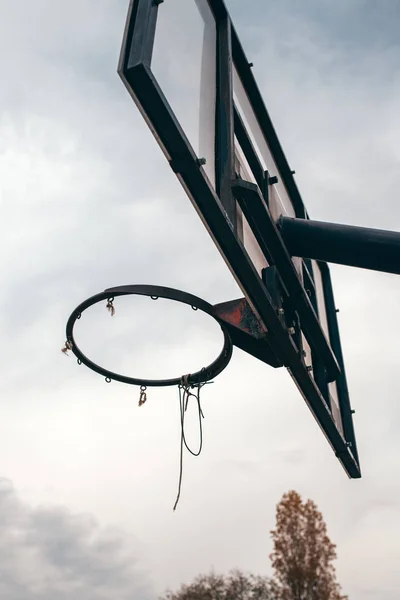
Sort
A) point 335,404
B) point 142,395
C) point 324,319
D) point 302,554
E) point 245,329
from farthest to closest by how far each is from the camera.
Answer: point 302,554 < point 324,319 < point 335,404 < point 142,395 < point 245,329

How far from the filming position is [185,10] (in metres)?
2.96

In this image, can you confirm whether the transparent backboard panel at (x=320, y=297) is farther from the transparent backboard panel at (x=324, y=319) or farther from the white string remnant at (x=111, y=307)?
the white string remnant at (x=111, y=307)

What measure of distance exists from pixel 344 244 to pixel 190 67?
4.50 ft

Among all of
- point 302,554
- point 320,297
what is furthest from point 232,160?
point 302,554

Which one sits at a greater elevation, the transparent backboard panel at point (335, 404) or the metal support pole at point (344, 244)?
the metal support pole at point (344, 244)

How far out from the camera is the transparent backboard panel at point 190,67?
2574 millimetres

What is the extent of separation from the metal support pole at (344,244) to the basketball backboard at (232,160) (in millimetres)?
130

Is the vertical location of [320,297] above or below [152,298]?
above

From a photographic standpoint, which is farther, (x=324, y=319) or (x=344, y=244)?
(x=324, y=319)

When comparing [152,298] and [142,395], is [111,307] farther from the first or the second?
[142,395]

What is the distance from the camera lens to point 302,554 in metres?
26.0

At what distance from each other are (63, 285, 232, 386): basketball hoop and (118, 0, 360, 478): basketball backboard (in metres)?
0.19

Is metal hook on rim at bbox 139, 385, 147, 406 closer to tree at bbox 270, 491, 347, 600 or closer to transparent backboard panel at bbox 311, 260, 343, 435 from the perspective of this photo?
transparent backboard panel at bbox 311, 260, 343, 435

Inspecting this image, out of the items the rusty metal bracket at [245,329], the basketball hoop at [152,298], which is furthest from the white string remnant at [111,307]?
the rusty metal bracket at [245,329]
